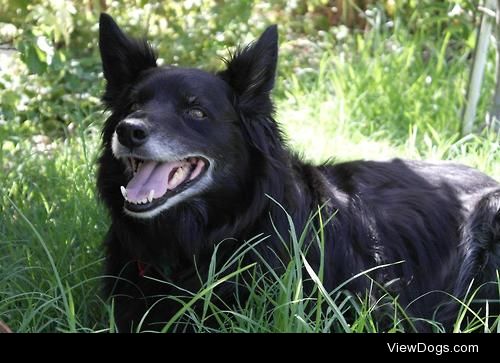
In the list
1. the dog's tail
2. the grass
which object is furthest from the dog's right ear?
the dog's tail

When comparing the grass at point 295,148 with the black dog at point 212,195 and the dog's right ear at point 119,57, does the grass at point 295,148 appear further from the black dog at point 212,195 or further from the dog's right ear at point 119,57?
the dog's right ear at point 119,57

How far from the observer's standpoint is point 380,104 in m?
6.52

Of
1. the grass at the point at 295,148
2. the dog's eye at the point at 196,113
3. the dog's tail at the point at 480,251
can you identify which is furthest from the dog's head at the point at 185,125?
the dog's tail at the point at 480,251

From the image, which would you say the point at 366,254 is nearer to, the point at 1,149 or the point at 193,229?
the point at 193,229

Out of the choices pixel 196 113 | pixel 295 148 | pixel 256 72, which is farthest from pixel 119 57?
pixel 295 148

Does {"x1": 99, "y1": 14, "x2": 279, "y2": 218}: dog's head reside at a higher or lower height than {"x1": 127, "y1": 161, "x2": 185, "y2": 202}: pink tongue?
higher

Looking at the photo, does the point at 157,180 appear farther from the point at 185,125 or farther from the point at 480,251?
the point at 480,251

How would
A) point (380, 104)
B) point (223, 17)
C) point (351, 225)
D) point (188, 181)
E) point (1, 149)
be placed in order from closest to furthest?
point (188, 181)
point (351, 225)
point (1, 149)
point (380, 104)
point (223, 17)

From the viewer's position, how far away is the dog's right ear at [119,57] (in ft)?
12.5

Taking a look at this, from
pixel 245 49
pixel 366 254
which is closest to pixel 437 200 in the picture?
pixel 366 254

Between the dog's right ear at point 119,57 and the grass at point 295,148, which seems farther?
the dog's right ear at point 119,57

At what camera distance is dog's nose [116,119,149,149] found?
11.0 feet

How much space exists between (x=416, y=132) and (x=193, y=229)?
296cm
